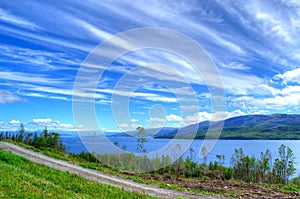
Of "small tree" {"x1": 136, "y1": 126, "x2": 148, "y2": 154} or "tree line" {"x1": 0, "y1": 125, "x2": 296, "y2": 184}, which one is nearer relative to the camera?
"small tree" {"x1": 136, "y1": 126, "x2": 148, "y2": 154}

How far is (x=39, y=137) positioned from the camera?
31109 mm

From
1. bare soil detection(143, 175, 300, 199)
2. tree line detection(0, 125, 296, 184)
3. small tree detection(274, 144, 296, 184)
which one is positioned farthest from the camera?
small tree detection(274, 144, 296, 184)

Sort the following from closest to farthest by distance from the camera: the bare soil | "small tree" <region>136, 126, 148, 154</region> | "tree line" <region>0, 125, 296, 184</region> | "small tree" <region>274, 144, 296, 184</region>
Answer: the bare soil → "small tree" <region>136, 126, 148, 154</region> → "tree line" <region>0, 125, 296, 184</region> → "small tree" <region>274, 144, 296, 184</region>

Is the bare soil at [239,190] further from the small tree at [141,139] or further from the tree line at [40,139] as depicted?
the tree line at [40,139]

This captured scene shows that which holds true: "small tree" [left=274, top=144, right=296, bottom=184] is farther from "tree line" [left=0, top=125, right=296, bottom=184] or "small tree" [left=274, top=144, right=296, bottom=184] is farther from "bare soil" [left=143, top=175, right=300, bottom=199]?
"bare soil" [left=143, top=175, right=300, bottom=199]

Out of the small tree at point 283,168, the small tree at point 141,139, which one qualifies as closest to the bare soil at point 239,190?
the small tree at point 141,139

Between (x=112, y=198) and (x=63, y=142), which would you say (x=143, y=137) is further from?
(x=112, y=198)

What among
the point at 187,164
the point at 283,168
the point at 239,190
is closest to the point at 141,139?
the point at 187,164

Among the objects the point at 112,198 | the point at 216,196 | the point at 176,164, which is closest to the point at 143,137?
the point at 176,164

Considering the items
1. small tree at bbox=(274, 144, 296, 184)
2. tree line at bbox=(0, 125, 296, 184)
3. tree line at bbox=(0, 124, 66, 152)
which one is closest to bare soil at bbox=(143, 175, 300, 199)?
tree line at bbox=(0, 125, 296, 184)

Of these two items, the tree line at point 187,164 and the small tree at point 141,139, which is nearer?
the small tree at point 141,139

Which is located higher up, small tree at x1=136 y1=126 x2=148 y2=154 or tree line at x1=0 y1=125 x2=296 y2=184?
small tree at x1=136 y1=126 x2=148 y2=154

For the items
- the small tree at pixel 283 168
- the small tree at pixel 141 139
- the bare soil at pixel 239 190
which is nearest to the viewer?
the bare soil at pixel 239 190

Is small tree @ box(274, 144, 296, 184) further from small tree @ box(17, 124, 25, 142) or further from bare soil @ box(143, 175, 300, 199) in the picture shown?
small tree @ box(17, 124, 25, 142)
